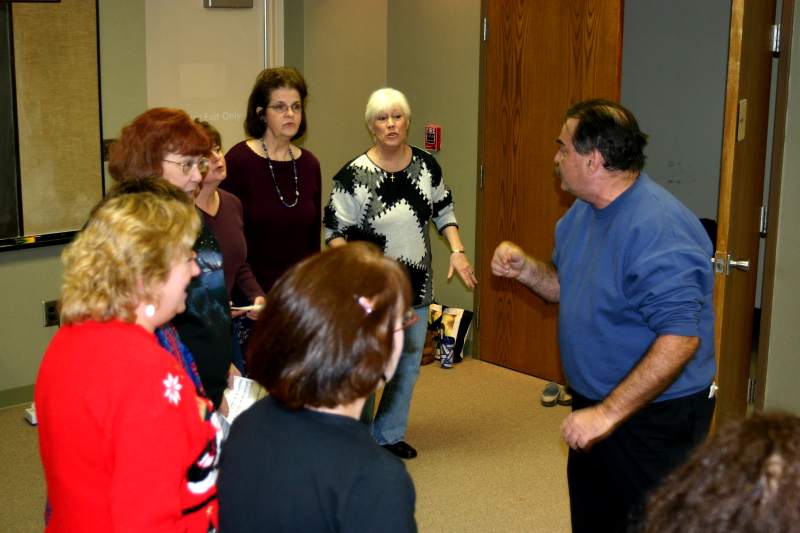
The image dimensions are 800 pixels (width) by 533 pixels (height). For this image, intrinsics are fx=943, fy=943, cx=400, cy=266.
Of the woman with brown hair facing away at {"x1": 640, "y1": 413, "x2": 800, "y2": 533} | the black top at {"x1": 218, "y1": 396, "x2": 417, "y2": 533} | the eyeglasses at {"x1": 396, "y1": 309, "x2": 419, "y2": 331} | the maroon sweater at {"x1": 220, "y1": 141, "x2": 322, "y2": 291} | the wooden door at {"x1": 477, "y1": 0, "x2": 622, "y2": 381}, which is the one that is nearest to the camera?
the woman with brown hair facing away at {"x1": 640, "y1": 413, "x2": 800, "y2": 533}

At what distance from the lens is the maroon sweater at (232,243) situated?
10.1 feet

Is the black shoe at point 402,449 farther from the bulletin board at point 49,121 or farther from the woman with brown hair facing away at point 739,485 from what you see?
the woman with brown hair facing away at point 739,485

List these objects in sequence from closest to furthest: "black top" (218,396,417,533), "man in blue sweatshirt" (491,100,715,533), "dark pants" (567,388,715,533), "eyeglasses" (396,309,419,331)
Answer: "black top" (218,396,417,533)
"eyeglasses" (396,309,419,331)
"man in blue sweatshirt" (491,100,715,533)
"dark pants" (567,388,715,533)

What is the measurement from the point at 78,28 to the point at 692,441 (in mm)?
3358

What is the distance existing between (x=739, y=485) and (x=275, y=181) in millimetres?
2977

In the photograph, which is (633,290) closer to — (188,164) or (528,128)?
(188,164)

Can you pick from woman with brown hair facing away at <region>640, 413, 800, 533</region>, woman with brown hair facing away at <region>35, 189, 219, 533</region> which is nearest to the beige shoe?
woman with brown hair facing away at <region>35, 189, 219, 533</region>

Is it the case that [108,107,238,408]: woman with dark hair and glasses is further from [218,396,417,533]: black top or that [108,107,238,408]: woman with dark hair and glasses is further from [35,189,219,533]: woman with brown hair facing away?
[218,396,417,533]: black top

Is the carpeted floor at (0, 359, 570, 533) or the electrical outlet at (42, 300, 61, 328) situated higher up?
the electrical outlet at (42, 300, 61, 328)

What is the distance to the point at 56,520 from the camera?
1686 millimetres

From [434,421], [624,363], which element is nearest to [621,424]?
[624,363]

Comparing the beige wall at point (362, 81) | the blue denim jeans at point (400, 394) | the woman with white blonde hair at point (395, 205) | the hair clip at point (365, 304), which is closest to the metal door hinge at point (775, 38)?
the woman with white blonde hair at point (395, 205)

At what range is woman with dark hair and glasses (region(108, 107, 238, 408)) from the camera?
2.43 meters

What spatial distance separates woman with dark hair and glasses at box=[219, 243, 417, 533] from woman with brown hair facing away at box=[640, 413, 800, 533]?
0.47 meters
